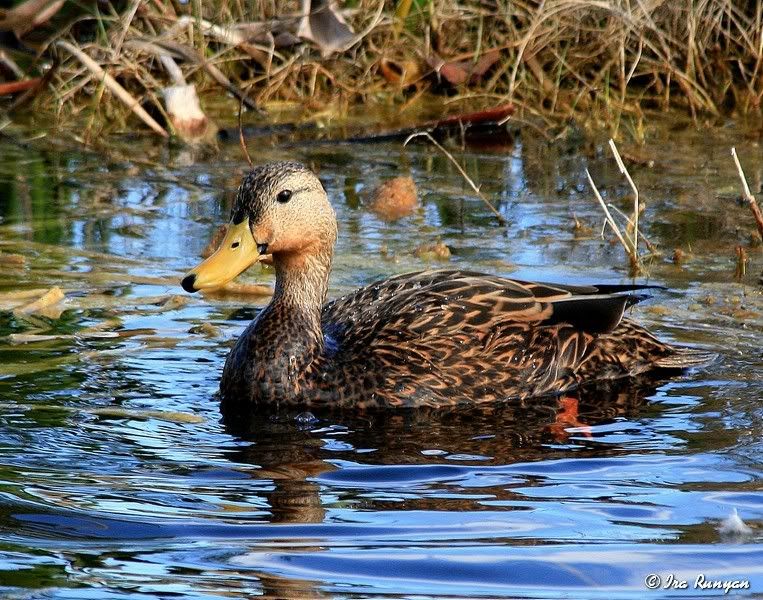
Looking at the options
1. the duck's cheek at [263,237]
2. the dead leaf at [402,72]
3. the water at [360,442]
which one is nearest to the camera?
the water at [360,442]

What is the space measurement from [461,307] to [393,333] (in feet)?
1.06

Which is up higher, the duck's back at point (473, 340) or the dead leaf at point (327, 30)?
the dead leaf at point (327, 30)

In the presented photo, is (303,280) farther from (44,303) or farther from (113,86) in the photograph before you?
(113,86)

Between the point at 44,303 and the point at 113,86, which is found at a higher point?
the point at 113,86

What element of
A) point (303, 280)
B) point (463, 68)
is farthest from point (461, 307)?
point (463, 68)

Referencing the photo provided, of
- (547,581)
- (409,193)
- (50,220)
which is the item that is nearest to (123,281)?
(50,220)

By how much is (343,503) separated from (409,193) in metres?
4.55

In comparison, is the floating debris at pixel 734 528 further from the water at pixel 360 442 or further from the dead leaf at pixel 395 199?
the dead leaf at pixel 395 199

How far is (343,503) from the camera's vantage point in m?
4.72

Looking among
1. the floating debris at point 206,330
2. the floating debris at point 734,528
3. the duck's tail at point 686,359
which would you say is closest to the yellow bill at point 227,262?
the floating debris at point 206,330

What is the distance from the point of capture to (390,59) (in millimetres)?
11359

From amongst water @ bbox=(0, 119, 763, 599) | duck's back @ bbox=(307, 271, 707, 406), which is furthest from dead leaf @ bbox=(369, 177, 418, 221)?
duck's back @ bbox=(307, 271, 707, 406)

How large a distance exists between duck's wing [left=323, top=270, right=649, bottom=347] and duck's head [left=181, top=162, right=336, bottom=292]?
36cm

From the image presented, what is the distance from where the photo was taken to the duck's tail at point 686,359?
6403mm
